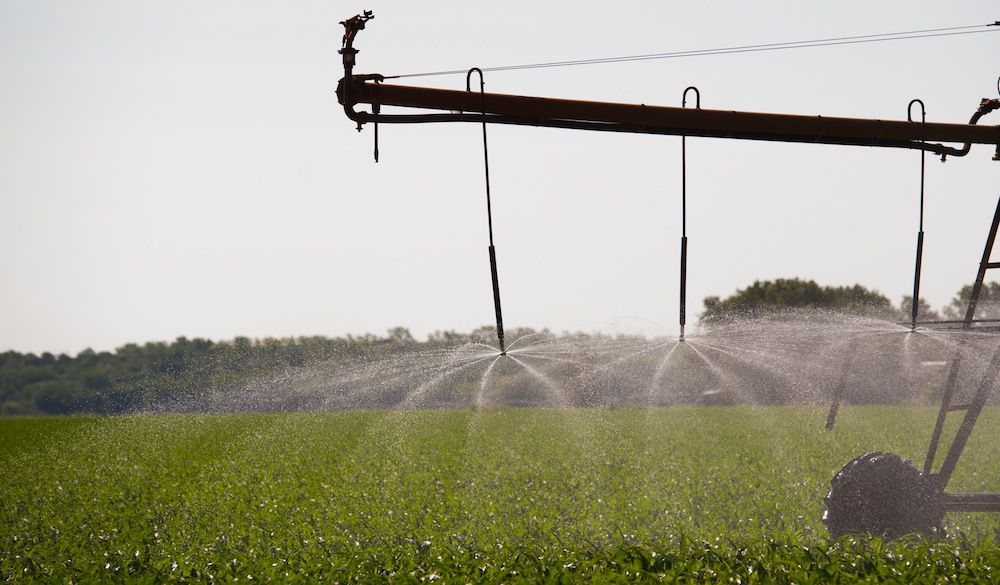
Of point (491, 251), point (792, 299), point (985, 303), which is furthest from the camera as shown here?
point (792, 299)

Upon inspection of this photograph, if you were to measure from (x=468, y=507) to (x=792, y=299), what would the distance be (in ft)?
145

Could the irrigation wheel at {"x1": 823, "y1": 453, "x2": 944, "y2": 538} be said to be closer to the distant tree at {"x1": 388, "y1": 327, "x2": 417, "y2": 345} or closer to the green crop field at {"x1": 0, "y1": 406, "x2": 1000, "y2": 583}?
the green crop field at {"x1": 0, "y1": 406, "x2": 1000, "y2": 583}

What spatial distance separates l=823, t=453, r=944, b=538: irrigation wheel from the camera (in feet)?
29.0

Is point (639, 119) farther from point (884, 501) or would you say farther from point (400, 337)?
point (400, 337)

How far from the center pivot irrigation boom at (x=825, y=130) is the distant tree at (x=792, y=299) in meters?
34.6

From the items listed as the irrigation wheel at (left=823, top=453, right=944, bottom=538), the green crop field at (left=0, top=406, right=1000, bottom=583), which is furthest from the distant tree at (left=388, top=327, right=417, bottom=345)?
the irrigation wheel at (left=823, top=453, right=944, bottom=538)

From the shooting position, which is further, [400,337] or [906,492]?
[400,337]

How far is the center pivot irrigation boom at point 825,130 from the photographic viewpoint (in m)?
7.85

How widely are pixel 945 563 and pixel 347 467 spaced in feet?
32.1

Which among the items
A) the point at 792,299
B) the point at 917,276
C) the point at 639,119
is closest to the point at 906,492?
the point at 917,276

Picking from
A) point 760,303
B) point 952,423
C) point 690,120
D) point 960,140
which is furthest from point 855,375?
point 690,120

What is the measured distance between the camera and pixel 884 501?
895 cm

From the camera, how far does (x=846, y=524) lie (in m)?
9.02

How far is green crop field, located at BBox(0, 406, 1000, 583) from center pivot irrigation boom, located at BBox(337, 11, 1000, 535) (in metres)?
0.44
